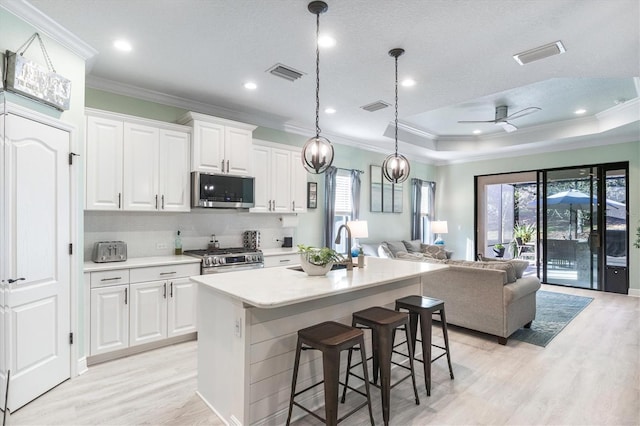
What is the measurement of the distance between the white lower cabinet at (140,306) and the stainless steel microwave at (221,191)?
30.8 inches

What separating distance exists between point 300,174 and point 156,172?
210cm

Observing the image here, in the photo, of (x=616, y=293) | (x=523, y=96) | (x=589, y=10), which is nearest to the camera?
(x=589, y=10)

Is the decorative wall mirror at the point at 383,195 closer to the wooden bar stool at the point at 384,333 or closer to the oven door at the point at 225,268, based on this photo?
the oven door at the point at 225,268

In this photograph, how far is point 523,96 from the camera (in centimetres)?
480

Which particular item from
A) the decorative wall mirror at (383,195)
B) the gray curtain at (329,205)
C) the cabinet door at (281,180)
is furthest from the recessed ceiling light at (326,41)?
the decorative wall mirror at (383,195)

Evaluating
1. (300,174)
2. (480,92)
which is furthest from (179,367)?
(480,92)

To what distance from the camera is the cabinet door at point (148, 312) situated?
133 inches

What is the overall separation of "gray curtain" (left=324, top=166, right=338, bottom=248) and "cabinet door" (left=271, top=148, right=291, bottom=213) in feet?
3.28

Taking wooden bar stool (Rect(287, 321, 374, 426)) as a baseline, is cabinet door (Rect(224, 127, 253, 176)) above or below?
above

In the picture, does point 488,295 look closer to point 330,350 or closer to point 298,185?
point 330,350

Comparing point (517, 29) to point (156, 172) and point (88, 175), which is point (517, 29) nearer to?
point (156, 172)

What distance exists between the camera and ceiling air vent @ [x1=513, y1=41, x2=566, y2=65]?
2.89 metres

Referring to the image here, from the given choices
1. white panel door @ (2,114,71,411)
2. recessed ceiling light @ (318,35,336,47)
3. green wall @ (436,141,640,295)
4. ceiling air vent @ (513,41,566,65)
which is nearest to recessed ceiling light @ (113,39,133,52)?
white panel door @ (2,114,71,411)

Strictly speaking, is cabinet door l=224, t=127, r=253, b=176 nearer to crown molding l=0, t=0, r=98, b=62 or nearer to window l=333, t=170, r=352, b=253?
crown molding l=0, t=0, r=98, b=62
